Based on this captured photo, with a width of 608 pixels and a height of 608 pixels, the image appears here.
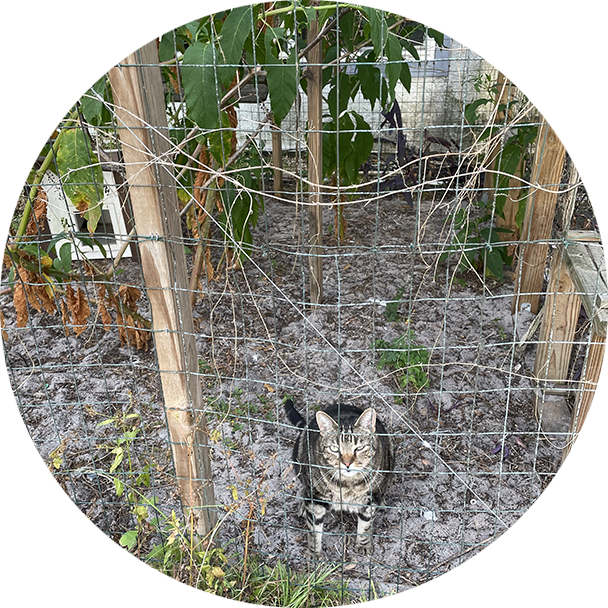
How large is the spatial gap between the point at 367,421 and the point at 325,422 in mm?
180

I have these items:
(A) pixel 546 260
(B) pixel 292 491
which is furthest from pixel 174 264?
(A) pixel 546 260

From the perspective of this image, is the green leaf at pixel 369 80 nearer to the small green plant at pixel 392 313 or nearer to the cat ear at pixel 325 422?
the small green plant at pixel 392 313

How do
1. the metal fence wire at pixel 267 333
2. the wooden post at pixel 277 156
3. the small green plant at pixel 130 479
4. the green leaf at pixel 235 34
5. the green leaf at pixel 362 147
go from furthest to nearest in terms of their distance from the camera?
the wooden post at pixel 277 156 < the green leaf at pixel 362 147 < the small green plant at pixel 130 479 < the metal fence wire at pixel 267 333 < the green leaf at pixel 235 34

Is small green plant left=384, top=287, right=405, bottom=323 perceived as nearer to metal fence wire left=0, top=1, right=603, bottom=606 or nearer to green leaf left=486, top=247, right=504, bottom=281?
metal fence wire left=0, top=1, right=603, bottom=606

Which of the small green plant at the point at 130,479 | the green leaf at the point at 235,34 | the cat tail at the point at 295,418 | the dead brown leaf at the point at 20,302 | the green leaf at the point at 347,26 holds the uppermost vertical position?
the green leaf at the point at 347,26

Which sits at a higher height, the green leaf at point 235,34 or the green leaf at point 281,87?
the green leaf at point 235,34

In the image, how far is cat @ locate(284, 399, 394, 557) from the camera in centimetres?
223

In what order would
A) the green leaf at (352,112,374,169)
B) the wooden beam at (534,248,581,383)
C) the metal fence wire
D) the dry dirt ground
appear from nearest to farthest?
the metal fence wire
the dry dirt ground
the wooden beam at (534,248,581,383)
the green leaf at (352,112,374,169)

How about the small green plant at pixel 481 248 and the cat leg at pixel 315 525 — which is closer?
the cat leg at pixel 315 525

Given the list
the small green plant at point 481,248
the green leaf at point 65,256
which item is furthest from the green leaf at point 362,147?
the green leaf at point 65,256

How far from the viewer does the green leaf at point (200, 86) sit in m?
1.52

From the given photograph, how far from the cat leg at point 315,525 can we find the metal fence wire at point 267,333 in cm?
5

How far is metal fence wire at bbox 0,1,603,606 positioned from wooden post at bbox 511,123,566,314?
21mm

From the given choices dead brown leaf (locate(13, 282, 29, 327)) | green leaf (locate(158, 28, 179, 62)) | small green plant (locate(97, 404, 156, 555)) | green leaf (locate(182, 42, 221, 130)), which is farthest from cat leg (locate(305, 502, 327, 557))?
green leaf (locate(158, 28, 179, 62))
